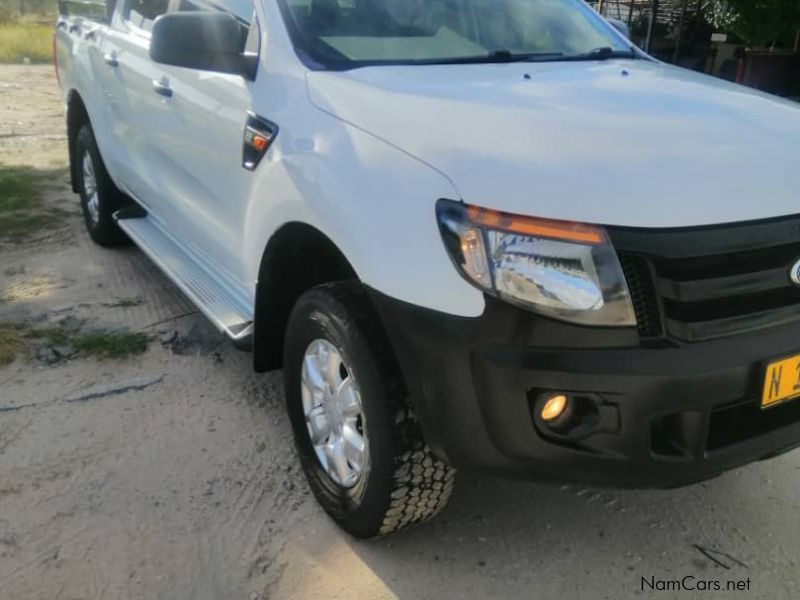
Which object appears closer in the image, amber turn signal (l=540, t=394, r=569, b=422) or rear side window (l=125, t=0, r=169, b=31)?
amber turn signal (l=540, t=394, r=569, b=422)

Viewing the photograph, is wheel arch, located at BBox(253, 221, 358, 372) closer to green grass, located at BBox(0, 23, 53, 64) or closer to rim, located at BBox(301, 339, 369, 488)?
rim, located at BBox(301, 339, 369, 488)

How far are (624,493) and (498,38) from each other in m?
1.63

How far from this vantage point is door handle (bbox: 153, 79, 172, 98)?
335cm

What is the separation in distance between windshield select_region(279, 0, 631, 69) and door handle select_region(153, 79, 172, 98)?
2.61 feet

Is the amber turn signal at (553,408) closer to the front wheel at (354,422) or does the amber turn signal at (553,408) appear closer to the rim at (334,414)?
the front wheel at (354,422)

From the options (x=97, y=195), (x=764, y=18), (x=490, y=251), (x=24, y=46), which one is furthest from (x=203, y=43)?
(x=24, y=46)

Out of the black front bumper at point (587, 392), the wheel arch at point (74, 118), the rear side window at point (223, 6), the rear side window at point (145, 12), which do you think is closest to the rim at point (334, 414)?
the black front bumper at point (587, 392)

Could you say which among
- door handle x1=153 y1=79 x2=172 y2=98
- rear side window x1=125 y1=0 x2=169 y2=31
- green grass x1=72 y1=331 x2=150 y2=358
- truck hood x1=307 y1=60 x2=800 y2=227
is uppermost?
rear side window x1=125 y1=0 x2=169 y2=31

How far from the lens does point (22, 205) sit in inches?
233

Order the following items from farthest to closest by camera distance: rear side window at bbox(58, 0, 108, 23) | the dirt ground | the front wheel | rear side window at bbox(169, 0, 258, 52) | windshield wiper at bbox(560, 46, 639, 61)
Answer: rear side window at bbox(58, 0, 108, 23) → windshield wiper at bbox(560, 46, 639, 61) → rear side window at bbox(169, 0, 258, 52) → the dirt ground → the front wheel

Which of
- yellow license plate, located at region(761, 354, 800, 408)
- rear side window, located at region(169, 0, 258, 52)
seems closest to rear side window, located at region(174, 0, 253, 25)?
rear side window, located at region(169, 0, 258, 52)

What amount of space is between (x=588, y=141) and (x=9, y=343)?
284 cm

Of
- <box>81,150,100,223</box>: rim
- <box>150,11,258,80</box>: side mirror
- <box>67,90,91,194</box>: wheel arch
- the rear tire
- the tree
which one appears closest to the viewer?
<box>150,11,258,80</box>: side mirror

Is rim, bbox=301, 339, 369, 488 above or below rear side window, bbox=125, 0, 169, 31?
below
